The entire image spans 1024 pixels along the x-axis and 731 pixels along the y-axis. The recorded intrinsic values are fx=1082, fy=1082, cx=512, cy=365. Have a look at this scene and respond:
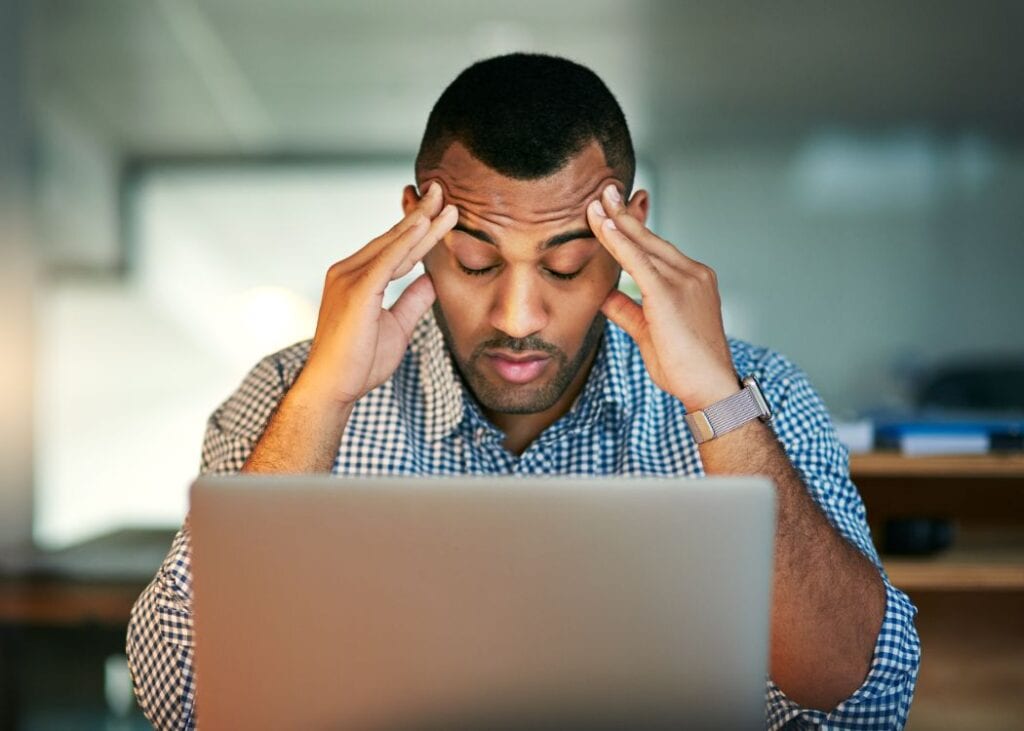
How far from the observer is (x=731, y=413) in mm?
1286

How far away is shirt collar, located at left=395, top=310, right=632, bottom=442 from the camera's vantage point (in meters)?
1.56

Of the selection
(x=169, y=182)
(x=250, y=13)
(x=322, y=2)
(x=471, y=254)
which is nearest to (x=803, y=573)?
(x=471, y=254)

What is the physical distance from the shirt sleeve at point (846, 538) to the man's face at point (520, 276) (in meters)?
0.30

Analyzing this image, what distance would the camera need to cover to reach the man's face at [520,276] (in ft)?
4.75

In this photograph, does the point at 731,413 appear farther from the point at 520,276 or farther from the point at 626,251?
the point at 520,276

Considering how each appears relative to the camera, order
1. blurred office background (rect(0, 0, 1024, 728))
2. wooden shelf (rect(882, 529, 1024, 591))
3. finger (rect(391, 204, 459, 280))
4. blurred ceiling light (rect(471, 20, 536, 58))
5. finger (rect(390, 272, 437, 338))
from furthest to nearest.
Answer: blurred office background (rect(0, 0, 1024, 728)) → blurred ceiling light (rect(471, 20, 536, 58)) → wooden shelf (rect(882, 529, 1024, 591)) → finger (rect(390, 272, 437, 338)) → finger (rect(391, 204, 459, 280))

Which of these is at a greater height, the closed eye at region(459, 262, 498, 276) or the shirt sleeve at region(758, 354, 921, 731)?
the closed eye at region(459, 262, 498, 276)

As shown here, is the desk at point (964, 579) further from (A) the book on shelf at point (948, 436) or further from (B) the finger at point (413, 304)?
(B) the finger at point (413, 304)

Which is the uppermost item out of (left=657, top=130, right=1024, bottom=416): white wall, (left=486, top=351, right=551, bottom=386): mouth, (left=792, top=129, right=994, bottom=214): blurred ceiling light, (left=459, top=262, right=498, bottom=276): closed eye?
(left=792, top=129, right=994, bottom=214): blurred ceiling light

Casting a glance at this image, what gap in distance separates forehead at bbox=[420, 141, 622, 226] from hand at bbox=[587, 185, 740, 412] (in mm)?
80

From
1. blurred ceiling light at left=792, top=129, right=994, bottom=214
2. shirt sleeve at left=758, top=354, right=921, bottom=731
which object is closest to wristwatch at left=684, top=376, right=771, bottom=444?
shirt sleeve at left=758, top=354, right=921, bottom=731

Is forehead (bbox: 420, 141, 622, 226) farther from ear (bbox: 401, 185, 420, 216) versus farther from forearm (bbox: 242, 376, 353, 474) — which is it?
forearm (bbox: 242, 376, 353, 474)

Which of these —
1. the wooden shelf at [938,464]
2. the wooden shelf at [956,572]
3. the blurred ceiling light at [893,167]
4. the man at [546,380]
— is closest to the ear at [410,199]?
the man at [546,380]

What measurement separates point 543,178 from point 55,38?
402 cm
